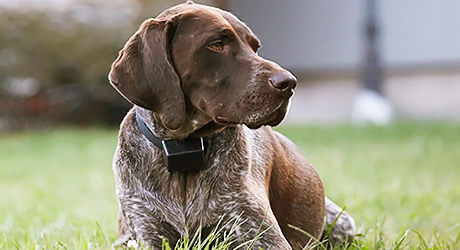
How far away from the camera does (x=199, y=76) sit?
123 inches

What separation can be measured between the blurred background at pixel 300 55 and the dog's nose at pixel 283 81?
38.0ft

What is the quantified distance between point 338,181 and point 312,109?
11449mm

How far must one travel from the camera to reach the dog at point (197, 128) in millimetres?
3068

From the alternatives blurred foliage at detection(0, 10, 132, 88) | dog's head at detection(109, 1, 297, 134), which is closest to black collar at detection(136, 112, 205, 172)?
dog's head at detection(109, 1, 297, 134)

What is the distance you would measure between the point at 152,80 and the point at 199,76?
22 centimetres

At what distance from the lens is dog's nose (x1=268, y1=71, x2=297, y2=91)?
2.94 m

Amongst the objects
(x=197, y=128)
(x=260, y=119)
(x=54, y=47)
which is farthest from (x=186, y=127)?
(x=54, y=47)

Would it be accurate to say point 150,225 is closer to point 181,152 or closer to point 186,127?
point 181,152

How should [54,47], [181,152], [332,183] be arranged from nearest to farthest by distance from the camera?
[181,152]
[332,183]
[54,47]

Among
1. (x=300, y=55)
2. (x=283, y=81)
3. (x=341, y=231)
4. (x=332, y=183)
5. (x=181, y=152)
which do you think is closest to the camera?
(x=283, y=81)

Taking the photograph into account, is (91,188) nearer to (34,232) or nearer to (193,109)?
(34,232)

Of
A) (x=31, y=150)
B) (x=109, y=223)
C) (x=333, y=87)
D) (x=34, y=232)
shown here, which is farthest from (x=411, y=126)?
(x=34, y=232)

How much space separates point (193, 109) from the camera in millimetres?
3211

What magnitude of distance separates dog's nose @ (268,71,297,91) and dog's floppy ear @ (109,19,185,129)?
44cm
